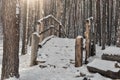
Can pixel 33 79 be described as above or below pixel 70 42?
below

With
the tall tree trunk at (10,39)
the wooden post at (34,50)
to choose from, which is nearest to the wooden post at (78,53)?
the wooden post at (34,50)

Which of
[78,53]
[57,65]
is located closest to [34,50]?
[57,65]

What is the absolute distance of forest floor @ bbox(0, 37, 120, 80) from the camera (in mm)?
9880

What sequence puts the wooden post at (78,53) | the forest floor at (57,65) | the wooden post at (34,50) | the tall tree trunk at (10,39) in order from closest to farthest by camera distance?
the tall tree trunk at (10,39)
the forest floor at (57,65)
the wooden post at (78,53)
the wooden post at (34,50)

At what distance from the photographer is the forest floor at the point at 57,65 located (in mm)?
9880

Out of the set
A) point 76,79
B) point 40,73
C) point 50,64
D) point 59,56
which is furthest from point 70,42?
point 76,79

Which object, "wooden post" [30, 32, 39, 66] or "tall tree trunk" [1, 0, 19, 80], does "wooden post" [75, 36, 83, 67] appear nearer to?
"wooden post" [30, 32, 39, 66]

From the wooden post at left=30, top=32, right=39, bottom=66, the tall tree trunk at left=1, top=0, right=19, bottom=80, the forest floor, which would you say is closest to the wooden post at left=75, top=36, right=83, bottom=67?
the forest floor

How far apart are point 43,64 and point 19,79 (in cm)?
297

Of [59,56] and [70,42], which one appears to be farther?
[70,42]

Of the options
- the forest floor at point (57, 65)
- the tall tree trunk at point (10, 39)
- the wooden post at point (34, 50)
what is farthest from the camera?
the wooden post at point (34, 50)

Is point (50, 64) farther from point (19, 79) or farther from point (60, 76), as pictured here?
point (19, 79)

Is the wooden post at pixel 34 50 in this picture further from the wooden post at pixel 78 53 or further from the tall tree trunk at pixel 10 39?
the tall tree trunk at pixel 10 39

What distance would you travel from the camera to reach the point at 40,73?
10.6 meters
